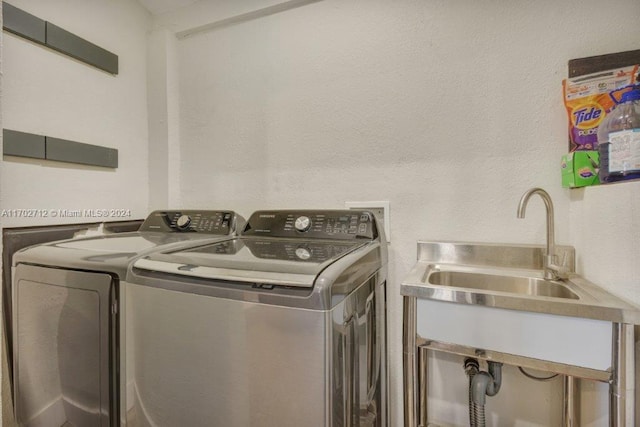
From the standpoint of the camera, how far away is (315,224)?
4.41ft

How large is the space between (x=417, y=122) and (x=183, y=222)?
122 cm

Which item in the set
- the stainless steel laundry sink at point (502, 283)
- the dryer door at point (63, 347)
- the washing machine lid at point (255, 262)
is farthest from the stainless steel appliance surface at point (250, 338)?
the stainless steel laundry sink at point (502, 283)

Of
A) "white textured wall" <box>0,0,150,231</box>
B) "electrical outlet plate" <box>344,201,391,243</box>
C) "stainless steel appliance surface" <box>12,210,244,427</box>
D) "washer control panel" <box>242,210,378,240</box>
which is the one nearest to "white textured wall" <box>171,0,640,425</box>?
"electrical outlet plate" <box>344,201,391,243</box>

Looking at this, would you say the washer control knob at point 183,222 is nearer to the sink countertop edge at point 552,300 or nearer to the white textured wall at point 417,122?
the white textured wall at point 417,122

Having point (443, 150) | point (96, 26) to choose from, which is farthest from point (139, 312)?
point (96, 26)

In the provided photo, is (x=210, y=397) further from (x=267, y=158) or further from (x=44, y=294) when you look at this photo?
(x=267, y=158)

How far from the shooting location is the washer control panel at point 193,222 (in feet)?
4.91

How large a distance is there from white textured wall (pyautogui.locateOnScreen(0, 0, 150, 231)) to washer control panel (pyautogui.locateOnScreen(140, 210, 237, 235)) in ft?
0.88

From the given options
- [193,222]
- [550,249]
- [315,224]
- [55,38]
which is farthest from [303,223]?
[55,38]

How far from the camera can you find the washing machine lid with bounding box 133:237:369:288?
2.61 ft

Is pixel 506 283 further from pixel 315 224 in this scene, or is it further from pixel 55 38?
pixel 55 38

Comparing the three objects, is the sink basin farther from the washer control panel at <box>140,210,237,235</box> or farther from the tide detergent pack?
the washer control panel at <box>140,210,237,235</box>

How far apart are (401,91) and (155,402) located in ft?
4.84

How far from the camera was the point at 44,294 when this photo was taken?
108 centimetres
